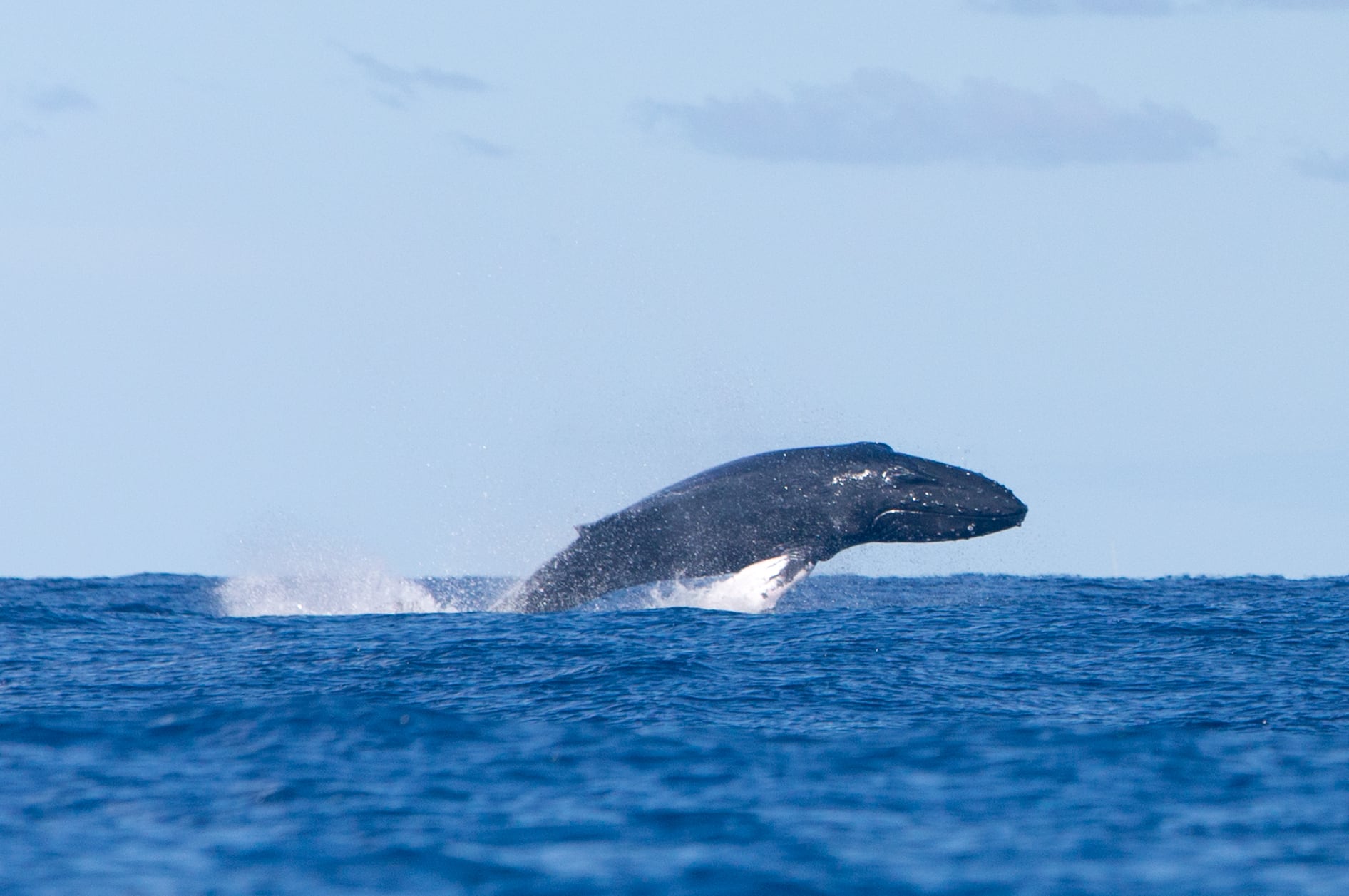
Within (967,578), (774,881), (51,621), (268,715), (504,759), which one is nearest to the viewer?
(774,881)

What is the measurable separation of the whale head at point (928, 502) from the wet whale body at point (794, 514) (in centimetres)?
1

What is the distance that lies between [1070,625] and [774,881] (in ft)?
48.5

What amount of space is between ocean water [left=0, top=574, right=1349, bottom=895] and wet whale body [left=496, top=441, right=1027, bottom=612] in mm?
891

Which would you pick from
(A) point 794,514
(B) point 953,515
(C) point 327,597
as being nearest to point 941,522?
(B) point 953,515

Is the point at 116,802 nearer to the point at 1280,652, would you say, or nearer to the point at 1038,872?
the point at 1038,872

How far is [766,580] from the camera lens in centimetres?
2325

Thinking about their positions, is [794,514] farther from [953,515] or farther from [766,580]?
[953,515]

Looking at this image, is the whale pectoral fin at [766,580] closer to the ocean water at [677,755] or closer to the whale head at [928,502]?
the ocean water at [677,755]

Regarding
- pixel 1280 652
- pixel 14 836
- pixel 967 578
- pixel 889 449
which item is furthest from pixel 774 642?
pixel 967 578

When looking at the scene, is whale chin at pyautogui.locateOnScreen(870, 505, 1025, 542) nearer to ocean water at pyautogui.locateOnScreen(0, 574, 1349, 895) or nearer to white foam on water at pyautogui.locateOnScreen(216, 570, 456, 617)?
ocean water at pyautogui.locateOnScreen(0, 574, 1349, 895)

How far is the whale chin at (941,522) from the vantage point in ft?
75.1

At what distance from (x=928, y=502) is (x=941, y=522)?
375mm

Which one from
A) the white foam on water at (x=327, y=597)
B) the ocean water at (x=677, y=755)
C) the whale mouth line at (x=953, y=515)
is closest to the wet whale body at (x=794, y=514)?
the whale mouth line at (x=953, y=515)

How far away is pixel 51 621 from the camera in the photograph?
25828 millimetres
